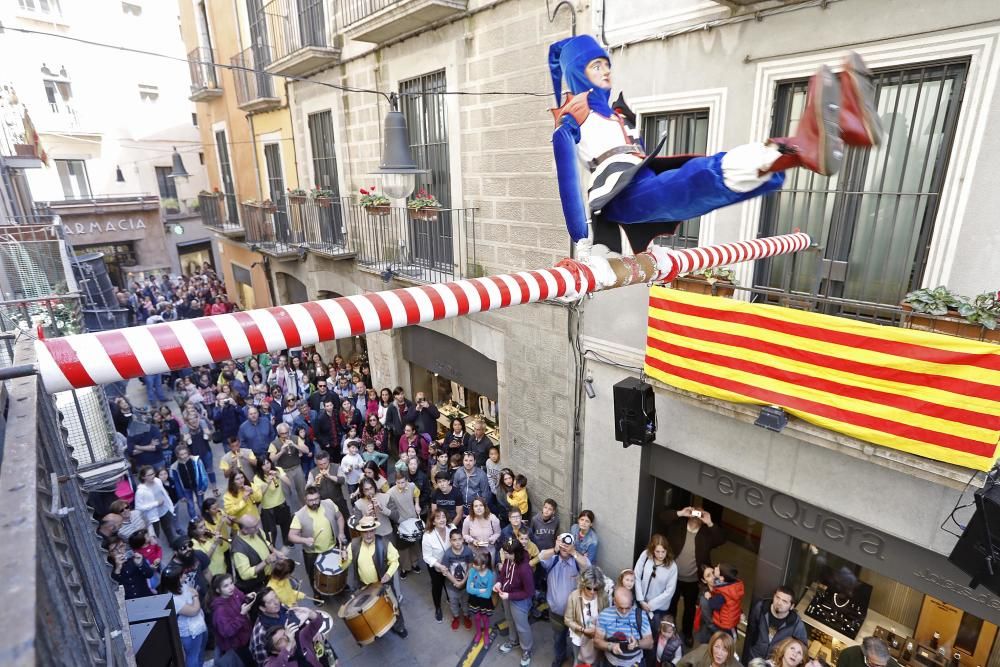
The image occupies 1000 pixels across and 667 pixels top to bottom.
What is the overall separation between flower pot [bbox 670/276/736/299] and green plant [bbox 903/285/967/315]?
1.41 meters

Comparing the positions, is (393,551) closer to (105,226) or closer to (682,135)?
(682,135)

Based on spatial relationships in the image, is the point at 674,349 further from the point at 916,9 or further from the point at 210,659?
the point at 210,659

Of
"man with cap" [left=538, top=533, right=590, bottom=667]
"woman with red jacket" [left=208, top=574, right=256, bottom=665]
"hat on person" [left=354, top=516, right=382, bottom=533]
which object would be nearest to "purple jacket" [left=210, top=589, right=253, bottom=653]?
"woman with red jacket" [left=208, top=574, right=256, bottom=665]

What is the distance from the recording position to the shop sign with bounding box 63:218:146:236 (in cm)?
2186

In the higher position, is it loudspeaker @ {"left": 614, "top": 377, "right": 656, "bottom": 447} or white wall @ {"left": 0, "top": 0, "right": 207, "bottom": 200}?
white wall @ {"left": 0, "top": 0, "right": 207, "bottom": 200}

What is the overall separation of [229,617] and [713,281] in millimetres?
5683

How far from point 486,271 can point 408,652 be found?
202 inches

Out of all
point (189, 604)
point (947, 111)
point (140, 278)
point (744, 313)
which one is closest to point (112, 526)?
point (189, 604)

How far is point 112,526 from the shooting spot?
18.6 feet

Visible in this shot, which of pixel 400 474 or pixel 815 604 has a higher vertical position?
pixel 400 474

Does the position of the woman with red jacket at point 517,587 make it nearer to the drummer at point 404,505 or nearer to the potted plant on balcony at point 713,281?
the drummer at point 404,505

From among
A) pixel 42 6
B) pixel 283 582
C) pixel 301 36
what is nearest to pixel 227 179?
pixel 301 36

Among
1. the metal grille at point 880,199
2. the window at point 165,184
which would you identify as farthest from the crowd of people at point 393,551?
the window at point 165,184

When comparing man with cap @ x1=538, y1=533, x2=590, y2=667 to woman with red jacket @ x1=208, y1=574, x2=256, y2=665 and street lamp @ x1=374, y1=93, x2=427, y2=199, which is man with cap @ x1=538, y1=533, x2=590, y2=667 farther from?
street lamp @ x1=374, y1=93, x2=427, y2=199
